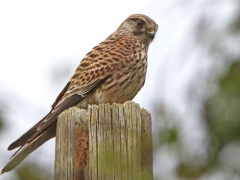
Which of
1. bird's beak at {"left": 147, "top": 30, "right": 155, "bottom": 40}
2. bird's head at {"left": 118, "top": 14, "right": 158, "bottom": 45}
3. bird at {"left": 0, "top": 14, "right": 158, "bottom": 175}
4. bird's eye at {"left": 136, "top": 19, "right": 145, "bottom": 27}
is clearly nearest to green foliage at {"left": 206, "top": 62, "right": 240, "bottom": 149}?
bird at {"left": 0, "top": 14, "right": 158, "bottom": 175}

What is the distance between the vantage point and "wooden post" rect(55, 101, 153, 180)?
7.30 feet

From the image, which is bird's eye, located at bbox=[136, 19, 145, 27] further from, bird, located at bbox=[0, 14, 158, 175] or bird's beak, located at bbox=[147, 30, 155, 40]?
bird, located at bbox=[0, 14, 158, 175]

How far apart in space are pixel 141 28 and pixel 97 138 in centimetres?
391

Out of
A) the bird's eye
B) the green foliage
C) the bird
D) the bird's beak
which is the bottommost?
the green foliage

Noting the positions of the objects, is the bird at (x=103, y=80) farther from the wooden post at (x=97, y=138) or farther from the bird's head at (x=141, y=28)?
the wooden post at (x=97, y=138)

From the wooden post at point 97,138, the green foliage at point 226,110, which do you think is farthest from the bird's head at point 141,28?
the green foliage at point 226,110

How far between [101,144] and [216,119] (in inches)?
42.4

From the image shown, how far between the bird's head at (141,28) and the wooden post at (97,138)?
10.9 ft

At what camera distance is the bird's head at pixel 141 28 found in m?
5.85

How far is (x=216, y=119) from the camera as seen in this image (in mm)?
1267

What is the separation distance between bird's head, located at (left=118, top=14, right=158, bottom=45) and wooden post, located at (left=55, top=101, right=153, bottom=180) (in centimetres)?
332

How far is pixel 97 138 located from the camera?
233cm

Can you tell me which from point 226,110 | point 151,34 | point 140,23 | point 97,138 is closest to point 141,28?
point 140,23

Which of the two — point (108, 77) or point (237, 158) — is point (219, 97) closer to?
point (237, 158)
